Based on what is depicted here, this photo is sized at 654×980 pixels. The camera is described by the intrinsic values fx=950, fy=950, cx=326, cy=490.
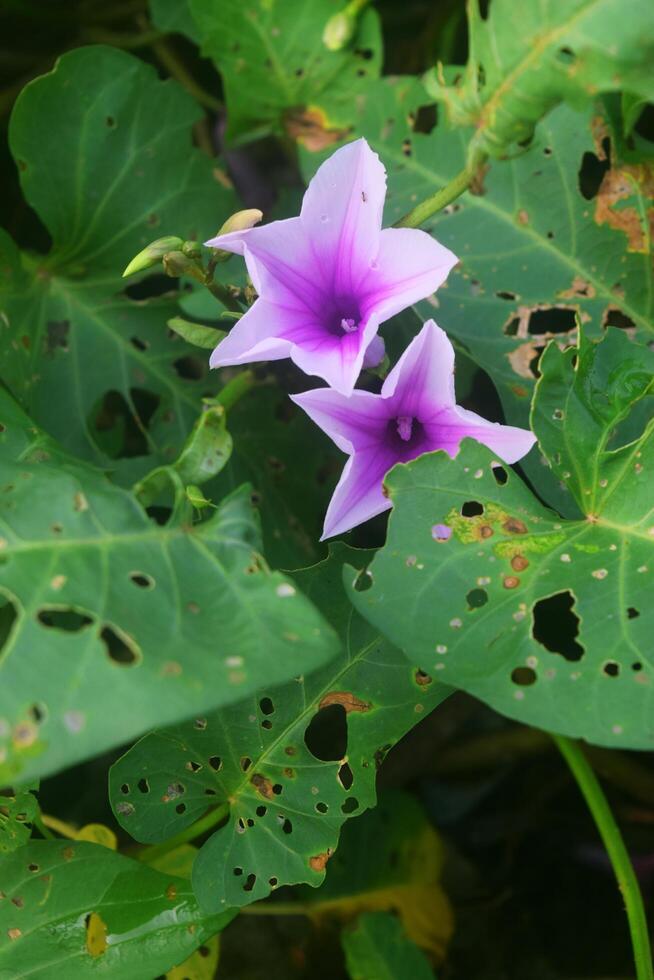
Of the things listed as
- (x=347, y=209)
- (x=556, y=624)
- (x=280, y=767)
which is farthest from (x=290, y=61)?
(x=280, y=767)

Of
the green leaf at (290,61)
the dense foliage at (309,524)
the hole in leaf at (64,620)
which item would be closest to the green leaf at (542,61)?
the dense foliage at (309,524)

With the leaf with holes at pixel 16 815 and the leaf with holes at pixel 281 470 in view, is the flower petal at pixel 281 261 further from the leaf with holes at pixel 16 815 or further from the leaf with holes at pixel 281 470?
the leaf with holes at pixel 16 815

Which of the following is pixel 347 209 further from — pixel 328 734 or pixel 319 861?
pixel 328 734

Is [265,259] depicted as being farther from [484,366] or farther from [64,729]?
[64,729]

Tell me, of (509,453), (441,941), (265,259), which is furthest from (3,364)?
(441,941)

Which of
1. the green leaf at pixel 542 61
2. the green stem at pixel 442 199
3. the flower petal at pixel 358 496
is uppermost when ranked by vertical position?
the green leaf at pixel 542 61

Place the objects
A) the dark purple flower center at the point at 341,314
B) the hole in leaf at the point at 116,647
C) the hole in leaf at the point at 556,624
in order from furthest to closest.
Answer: the hole in leaf at the point at 556,624
the hole in leaf at the point at 116,647
the dark purple flower center at the point at 341,314
